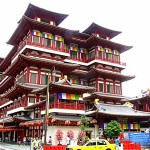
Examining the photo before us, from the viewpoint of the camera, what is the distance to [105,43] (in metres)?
53.3

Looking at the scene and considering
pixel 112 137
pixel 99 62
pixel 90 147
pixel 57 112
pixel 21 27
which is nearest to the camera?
pixel 90 147

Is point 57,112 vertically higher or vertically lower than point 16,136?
higher

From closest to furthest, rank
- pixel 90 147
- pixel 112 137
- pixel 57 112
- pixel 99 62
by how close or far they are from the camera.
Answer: pixel 90 147 → pixel 112 137 → pixel 57 112 → pixel 99 62

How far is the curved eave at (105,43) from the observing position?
51.5 meters

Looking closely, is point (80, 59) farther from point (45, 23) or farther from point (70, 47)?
point (45, 23)

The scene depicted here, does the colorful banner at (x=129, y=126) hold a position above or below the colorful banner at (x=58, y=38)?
below

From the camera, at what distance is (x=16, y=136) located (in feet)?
150

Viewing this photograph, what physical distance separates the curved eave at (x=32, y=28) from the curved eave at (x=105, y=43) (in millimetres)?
4360

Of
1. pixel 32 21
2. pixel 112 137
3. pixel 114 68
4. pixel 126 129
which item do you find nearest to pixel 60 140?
pixel 112 137

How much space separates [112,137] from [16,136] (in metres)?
20.9

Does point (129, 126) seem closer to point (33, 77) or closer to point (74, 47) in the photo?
point (33, 77)

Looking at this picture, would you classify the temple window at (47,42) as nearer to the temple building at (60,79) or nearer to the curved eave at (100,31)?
the temple building at (60,79)

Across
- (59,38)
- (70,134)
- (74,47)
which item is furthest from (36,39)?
(70,134)

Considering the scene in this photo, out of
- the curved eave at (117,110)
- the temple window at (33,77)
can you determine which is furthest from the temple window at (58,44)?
the curved eave at (117,110)
